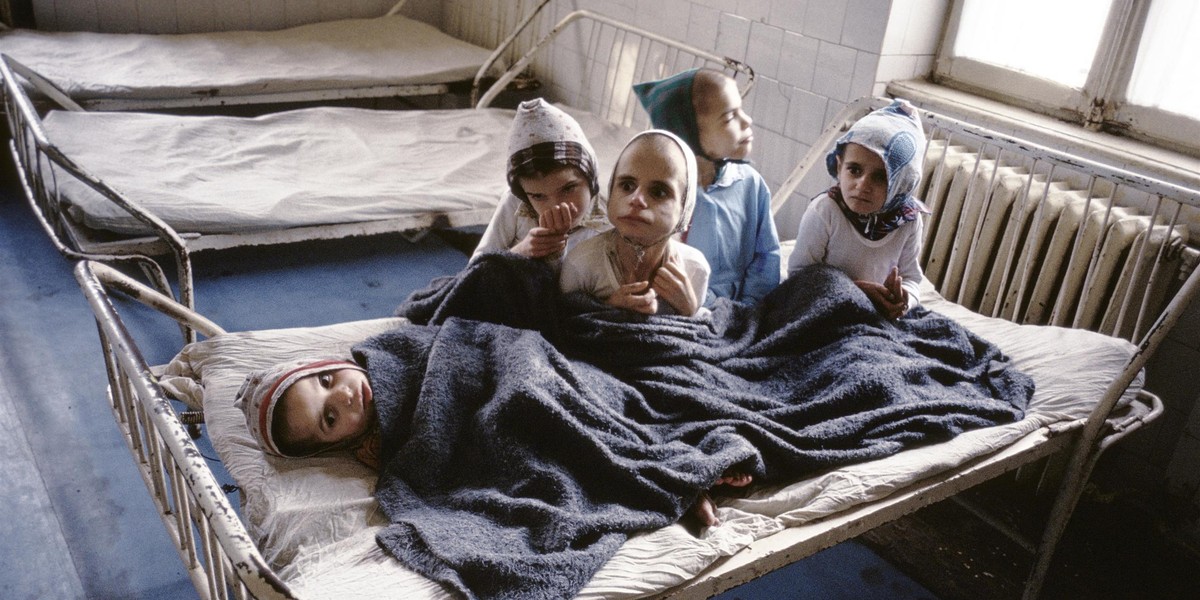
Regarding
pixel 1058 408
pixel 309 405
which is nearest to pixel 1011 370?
pixel 1058 408

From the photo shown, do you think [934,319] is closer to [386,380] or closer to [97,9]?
[386,380]

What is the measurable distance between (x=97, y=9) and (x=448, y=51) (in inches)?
72.3

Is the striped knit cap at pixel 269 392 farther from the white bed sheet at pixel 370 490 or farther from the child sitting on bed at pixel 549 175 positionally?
the child sitting on bed at pixel 549 175

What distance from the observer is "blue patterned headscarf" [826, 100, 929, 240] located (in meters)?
1.87

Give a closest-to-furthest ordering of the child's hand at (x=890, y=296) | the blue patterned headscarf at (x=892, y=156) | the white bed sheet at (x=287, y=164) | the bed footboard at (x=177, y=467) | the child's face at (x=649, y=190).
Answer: the bed footboard at (x=177, y=467) < the child's face at (x=649, y=190) < the blue patterned headscarf at (x=892, y=156) < the child's hand at (x=890, y=296) < the white bed sheet at (x=287, y=164)

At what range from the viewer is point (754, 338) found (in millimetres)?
1924

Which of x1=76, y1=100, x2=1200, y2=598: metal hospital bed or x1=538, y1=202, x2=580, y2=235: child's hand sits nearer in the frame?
x1=76, y1=100, x2=1200, y2=598: metal hospital bed

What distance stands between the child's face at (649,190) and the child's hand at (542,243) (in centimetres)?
14

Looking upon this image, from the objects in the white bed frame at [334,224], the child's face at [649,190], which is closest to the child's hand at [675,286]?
the child's face at [649,190]

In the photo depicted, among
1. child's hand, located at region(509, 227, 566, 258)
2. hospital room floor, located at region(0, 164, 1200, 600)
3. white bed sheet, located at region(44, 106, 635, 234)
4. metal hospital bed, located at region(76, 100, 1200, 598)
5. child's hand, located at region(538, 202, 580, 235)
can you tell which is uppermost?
child's hand, located at region(538, 202, 580, 235)

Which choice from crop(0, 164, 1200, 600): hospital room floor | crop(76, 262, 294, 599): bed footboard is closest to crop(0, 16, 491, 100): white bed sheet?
crop(0, 164, 1200, 600): hospital room floor

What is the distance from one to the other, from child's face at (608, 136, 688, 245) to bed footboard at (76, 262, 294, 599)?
0.83 metres

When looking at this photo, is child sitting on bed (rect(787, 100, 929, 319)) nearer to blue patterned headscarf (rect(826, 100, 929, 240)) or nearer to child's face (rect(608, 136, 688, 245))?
blue patterned headscarf (rect(826, 100, 929, 240))

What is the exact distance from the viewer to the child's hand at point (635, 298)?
1.68 meters
